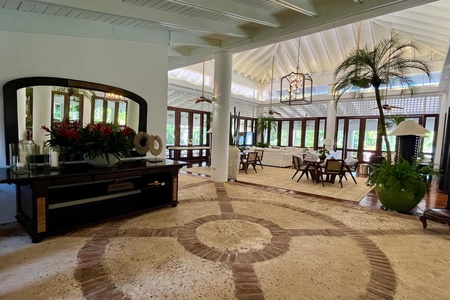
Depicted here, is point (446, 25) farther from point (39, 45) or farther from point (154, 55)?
point (39, 45)

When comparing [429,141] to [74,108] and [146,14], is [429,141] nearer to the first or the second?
[146,14]

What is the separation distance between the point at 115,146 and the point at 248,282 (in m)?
2.70

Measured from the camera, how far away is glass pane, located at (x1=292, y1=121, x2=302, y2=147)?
14727mm

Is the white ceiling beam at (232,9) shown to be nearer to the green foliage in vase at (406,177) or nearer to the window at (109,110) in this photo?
the window at (109,110)

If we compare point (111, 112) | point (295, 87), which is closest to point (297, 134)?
point (295, 87)

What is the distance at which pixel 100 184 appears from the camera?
3633mm

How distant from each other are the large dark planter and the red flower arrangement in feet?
15.7

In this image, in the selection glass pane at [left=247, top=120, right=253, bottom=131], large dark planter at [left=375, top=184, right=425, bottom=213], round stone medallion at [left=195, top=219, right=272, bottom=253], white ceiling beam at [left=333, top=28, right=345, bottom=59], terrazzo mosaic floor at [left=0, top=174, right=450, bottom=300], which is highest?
white ceiling beam at [left=333, top=28, right=345, bottom=59]

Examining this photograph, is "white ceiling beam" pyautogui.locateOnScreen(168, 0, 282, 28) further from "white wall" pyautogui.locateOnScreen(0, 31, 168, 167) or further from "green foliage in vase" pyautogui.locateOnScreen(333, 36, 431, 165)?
"green foliage in vase" pyautogui.locateOnScreen(333, 36, 431, 165)

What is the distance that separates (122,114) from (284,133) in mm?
12304

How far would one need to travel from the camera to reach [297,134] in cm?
1486

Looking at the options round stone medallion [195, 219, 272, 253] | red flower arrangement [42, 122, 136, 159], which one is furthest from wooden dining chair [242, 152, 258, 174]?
red flower arrangement [42, 122, 136, 159]

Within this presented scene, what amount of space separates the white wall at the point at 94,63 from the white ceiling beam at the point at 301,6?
2.61 m

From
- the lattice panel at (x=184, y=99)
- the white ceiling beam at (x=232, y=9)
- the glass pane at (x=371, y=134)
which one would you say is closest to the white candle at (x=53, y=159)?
the white ceiling beam at (x=232, y=9)
